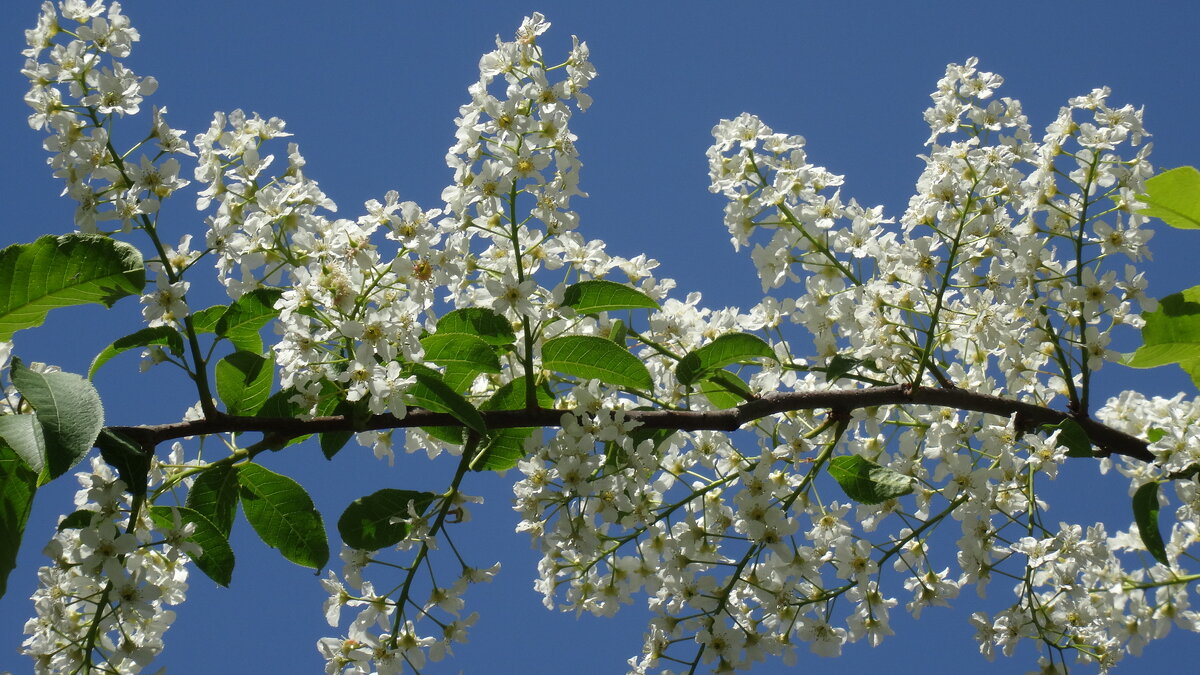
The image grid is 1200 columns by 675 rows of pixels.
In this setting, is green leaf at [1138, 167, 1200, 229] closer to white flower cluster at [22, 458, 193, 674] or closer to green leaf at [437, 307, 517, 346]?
green leaf at [437, 307, 517, 346]

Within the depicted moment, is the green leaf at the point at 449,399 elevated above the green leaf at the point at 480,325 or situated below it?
below

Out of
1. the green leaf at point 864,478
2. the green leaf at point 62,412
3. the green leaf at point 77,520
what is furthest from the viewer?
the green leaf at point 864,478

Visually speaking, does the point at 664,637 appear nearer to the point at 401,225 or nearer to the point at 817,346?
the point at 817,346

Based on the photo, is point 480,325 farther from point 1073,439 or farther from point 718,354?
point 1073,439

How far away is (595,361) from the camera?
93.0 inches

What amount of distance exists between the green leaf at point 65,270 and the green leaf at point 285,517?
18.7 inches

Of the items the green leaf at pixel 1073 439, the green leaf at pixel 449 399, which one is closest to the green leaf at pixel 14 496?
the green leaf at pixel 449 399

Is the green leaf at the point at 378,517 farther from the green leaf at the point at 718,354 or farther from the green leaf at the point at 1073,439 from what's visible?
the green leaf at the point at 1073,439

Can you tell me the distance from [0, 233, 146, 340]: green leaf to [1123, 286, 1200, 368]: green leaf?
2.19 m

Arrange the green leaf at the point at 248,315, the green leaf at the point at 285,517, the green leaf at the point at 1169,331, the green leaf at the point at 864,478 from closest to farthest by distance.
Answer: the green leaf at the point at 248,315
the green leaf at the point at 285,517
the green leaf at the point at 864,478
the green leaf at the point at 1169,331

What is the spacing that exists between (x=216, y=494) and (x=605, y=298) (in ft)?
2.98

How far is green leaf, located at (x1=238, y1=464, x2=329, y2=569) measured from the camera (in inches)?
92.7

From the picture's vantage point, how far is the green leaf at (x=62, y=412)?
179 cm

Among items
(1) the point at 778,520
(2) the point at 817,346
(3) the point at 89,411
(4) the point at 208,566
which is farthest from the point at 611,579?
(3) the point at 89,411
